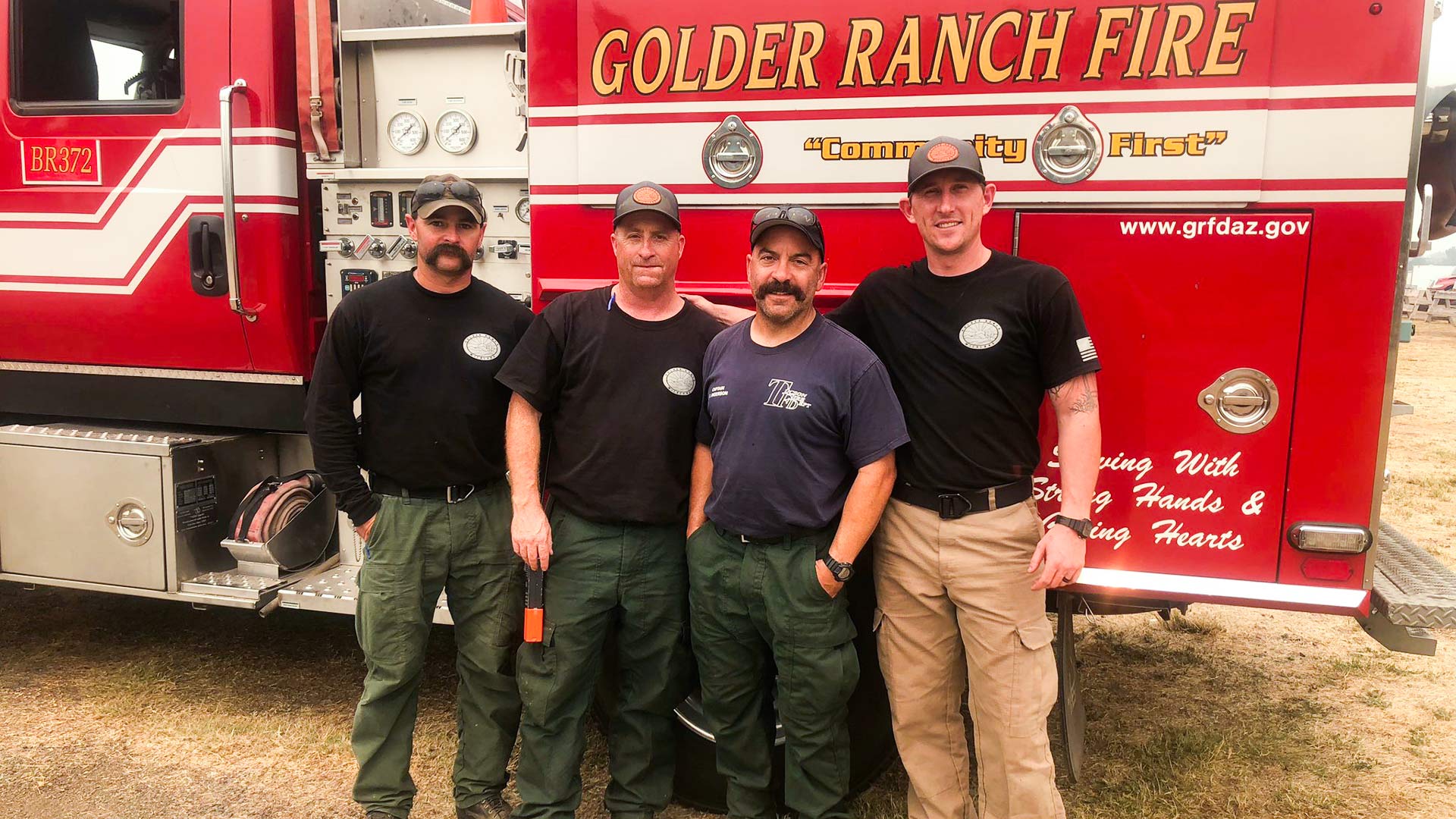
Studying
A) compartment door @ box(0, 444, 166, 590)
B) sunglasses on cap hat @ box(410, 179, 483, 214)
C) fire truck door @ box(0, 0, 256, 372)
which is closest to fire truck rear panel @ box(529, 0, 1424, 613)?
sunglasses on cap hat @ box(410, 179, 483, 214)

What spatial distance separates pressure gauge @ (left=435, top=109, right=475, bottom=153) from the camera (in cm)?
359

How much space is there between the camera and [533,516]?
2818 millimetres

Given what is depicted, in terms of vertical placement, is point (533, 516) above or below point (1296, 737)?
above

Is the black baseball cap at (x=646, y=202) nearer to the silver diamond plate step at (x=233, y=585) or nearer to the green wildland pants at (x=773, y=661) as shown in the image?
the green wildland pants at (x=773, y=661)

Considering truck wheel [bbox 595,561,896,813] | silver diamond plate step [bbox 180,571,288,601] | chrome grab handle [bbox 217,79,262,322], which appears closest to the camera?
truck wheel [bbox 595,561,896,813]

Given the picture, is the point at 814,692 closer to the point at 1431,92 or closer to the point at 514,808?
the point at 514,808

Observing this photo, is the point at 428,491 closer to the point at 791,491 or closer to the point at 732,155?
the point at 791,491

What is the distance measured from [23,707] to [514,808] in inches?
87.2

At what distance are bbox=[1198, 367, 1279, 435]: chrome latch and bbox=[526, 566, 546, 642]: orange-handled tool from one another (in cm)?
191

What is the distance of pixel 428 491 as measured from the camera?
3002 mm

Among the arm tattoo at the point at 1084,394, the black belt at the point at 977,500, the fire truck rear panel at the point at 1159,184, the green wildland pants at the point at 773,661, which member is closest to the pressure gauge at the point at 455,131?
the fire truck rear panel at the point at 1159,184

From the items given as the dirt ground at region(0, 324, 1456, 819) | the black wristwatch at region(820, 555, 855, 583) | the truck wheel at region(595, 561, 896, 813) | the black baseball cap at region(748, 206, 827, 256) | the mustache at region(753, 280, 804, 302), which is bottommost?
the dirt ground at region(0, 324, 1456, 819)

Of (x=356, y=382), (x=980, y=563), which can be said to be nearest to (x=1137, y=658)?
(x=980, y=563)

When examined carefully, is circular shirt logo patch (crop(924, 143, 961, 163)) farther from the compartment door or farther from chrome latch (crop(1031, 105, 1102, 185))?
the compartment door
